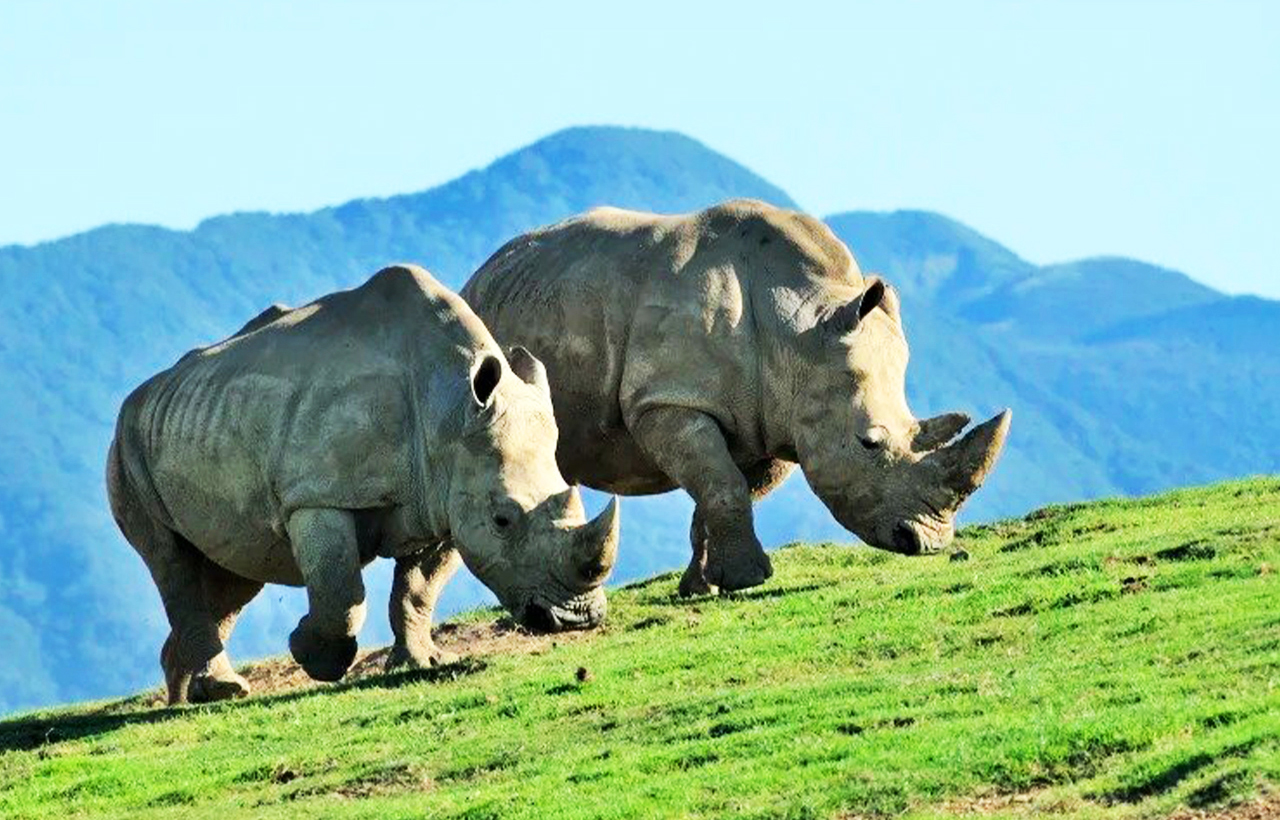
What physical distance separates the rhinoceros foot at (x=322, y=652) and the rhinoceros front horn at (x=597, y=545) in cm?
178

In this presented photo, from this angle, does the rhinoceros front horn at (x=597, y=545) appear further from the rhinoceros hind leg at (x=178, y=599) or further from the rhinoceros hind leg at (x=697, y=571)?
the rhinoceros hind leg at (x=697, y=571)

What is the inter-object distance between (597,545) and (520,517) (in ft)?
2.28

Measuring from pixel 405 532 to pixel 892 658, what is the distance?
141 inches

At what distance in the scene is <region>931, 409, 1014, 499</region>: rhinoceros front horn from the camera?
2466 centimetres

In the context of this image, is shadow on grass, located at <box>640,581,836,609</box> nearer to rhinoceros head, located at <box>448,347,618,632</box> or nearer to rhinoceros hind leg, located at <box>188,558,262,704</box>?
rhinoceros head, located at <box>448,347,618,632</box>

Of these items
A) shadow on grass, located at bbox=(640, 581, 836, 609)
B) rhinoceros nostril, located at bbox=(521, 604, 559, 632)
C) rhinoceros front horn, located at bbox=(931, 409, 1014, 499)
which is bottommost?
rhinoceros nostril, located at bbox=(521, 604, 559, 632)

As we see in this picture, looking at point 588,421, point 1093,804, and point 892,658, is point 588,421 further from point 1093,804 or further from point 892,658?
point 1093,804

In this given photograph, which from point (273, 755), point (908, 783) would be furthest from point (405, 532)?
point (908, 783)

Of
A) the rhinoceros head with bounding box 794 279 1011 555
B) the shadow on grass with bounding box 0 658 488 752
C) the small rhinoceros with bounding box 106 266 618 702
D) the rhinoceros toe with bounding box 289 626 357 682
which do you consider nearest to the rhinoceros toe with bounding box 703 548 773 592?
the rhinoceros head with bounding box 794 279 1011 555

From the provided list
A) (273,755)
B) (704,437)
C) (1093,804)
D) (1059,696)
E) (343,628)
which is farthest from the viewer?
(704,437)

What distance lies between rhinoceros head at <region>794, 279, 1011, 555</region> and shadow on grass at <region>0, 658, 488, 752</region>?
11.3 ft

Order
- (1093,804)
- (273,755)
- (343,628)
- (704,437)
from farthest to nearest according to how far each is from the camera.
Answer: (704,437) → (343,628) → (273,755) → (1093,804)

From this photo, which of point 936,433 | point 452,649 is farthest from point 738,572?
point 452,649

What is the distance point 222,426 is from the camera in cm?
2294
